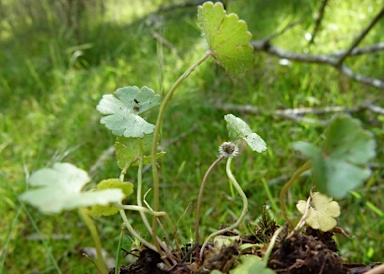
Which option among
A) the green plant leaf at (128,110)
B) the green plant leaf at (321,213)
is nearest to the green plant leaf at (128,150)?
the green plant leaf at (128,110)

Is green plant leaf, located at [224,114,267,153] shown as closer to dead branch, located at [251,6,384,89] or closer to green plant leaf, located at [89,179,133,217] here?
green plant leaf, located at [89,179,133,217]

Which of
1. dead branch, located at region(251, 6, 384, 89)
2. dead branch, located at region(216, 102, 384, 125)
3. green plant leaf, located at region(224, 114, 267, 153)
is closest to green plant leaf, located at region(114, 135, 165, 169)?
green plant leaf, located at region(224, 114, 267, 153)

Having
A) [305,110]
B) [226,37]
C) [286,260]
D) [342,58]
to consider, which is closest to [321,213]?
[286,260]

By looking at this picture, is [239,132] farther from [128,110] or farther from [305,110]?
[305,110]

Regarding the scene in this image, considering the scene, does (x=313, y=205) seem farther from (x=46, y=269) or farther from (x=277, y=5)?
(x=277, y=5)

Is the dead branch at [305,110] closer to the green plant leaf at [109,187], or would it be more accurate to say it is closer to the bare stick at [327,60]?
the bare stick at [327,60]
